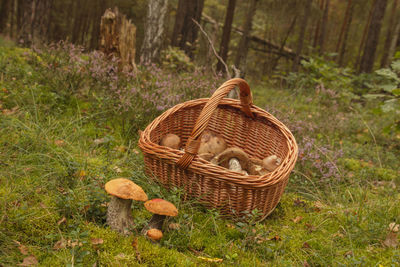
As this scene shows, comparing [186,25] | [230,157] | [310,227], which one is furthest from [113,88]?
[186,25]

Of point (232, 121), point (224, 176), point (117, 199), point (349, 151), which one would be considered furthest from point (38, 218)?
point (349, 151)

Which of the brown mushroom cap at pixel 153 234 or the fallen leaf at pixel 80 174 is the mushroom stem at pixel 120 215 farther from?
the fallen leaf at pixel 80 174

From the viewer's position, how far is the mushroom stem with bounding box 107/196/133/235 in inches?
76.4

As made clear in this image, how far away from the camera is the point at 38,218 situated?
188cm

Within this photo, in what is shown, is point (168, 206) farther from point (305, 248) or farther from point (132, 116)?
point (132, 116)

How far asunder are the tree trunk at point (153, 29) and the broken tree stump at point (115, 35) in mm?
866

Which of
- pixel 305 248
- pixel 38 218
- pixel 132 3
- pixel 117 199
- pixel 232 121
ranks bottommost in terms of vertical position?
pixel 305 248

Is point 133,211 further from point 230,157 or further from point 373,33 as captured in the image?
point 373,33

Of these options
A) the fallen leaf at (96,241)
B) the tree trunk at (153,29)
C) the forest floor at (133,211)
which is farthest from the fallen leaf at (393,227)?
the tree trunk at (153,29)

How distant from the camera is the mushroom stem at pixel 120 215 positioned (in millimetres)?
1941

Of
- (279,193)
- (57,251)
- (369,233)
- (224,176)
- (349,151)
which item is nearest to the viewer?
(57,251)

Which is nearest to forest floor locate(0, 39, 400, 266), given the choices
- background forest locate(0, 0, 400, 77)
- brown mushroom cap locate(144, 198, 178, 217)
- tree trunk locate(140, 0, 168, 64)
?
brown mushroom cap locate(144, 198, 178, 217)

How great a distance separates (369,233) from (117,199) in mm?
1985

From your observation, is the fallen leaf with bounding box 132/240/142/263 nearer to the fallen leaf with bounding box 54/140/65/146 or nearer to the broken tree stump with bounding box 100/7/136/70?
the fallen leaf with bounding box 54/140/65/146
